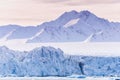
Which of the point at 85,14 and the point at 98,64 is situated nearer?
the point at 98,64

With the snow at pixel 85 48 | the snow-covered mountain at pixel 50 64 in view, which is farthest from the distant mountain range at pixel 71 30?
the snow-covered mountain at pixel 50 64

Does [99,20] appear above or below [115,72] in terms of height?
above

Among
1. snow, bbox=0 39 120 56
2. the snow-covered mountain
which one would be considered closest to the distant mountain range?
snow, bbox=0 39 120 56

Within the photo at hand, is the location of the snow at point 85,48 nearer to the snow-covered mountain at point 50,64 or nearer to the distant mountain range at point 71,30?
the distant mountain range at point 71,30

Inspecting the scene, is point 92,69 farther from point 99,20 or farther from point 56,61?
Answer: point 99,20

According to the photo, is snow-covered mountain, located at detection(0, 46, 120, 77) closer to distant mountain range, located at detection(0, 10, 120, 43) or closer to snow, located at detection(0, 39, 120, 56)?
snow, located at detection(0, 39, 120, 56)

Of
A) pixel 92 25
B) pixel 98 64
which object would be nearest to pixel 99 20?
pixel 92 25
